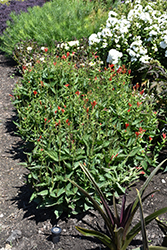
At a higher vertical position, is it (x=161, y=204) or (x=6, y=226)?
(x=161, y=204)

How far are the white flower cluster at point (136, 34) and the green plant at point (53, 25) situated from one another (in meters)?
1.10

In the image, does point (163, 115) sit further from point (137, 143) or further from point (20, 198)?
point (20, 198)

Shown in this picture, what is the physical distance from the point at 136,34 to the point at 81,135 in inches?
107

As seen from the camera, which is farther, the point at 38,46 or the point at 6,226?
the point at 38,46

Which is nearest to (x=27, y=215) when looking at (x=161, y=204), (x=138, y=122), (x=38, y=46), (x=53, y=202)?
(x=53, y=202)

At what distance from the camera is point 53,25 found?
5.51m

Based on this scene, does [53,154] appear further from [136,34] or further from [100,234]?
[136,34]

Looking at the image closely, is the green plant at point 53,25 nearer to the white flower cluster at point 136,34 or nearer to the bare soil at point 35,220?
the white flower cluster at point 136,34

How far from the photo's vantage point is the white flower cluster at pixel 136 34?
13.6 ft

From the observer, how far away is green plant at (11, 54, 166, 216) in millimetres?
2312

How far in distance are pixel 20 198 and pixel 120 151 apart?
121cm

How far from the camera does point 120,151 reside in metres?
2.62

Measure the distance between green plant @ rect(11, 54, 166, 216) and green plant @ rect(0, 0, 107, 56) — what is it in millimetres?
2011

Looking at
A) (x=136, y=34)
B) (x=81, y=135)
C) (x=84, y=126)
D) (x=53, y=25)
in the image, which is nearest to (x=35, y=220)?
(x=81, y=135)
